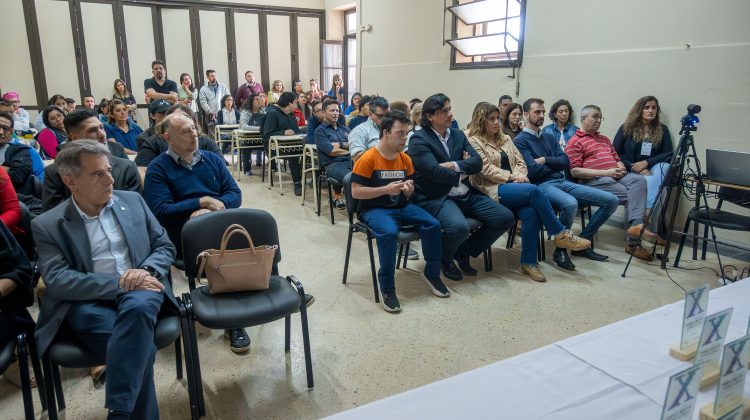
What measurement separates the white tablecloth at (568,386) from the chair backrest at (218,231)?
1328 mm

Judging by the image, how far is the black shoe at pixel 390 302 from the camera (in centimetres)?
275

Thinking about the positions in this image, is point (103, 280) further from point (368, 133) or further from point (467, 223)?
point (368, 133)

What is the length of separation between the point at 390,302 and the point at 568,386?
1.79m

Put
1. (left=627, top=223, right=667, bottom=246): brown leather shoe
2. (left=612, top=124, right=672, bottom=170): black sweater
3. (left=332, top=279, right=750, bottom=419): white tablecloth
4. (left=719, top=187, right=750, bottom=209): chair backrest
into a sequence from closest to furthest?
(left=332, top=279, right=750, bottom=419): white tablecloth < (left=719, top=187, right=750, bottom=209): chair backrest < (left=627, top=223, right=667, bottom=246): brown leather shoe < (left=612, top=124, right=672, bottom=170): black sweater

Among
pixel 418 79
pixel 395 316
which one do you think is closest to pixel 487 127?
pixel 395 316

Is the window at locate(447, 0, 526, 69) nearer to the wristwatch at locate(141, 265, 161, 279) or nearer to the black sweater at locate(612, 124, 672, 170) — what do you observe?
the black sweater at locate(612, 124, 672, 170)

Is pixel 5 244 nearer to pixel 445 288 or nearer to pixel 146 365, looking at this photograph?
pixel 146 365

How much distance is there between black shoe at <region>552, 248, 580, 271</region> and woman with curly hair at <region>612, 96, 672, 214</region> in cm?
103

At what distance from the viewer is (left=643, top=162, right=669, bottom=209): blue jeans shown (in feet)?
12.8

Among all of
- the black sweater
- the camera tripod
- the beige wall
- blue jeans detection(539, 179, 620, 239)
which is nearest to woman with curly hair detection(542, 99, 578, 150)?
the beige wall

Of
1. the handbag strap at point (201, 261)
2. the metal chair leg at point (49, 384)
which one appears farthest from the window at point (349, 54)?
the metal chair leg at point (49, 384)

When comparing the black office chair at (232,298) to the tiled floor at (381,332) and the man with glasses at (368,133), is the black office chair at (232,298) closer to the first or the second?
the tiled floor at (381,332)

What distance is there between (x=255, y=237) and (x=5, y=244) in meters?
0.90

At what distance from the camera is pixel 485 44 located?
5797 millimetres
